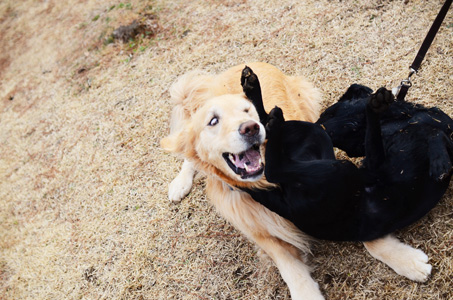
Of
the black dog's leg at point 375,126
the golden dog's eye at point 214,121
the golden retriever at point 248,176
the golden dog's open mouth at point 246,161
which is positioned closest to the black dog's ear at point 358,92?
the golden retriever at point 248,176

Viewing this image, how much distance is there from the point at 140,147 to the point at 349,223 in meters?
2.91

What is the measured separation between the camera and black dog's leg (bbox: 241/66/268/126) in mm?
2426

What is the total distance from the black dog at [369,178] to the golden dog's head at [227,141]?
173mm

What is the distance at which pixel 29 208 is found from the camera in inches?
180

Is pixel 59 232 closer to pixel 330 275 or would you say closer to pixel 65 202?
pixel 65 202

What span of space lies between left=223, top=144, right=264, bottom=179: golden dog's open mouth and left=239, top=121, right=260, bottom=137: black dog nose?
0.17m

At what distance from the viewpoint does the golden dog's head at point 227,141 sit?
223cm

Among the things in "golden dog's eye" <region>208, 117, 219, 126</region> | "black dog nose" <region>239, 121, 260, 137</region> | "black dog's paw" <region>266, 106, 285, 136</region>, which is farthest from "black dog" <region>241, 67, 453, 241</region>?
"golden dog's eye" <region>208, 117, 219, 126</region>

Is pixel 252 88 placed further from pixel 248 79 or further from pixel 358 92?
pixel 358 92

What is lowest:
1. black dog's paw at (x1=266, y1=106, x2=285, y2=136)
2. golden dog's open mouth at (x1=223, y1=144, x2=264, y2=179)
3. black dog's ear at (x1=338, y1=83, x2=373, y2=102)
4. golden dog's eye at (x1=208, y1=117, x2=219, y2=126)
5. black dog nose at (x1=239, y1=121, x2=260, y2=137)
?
black dog's ear at (x1=338, y1=83, x2=373, y2=102)

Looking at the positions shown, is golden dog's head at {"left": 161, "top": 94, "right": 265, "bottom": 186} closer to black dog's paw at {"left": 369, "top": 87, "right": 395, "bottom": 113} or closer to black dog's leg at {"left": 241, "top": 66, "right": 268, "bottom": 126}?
black dog's leg at {"left": 241, "top": 66, "right": 268, "bottom": 126}

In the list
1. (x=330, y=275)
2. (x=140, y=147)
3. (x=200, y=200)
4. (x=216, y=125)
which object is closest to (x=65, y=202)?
(x=140, y=147)

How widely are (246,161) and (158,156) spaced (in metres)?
1.97

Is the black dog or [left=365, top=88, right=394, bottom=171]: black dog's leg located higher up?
[left=365, top=88, right=394, bottom=171]: black dog's leg
